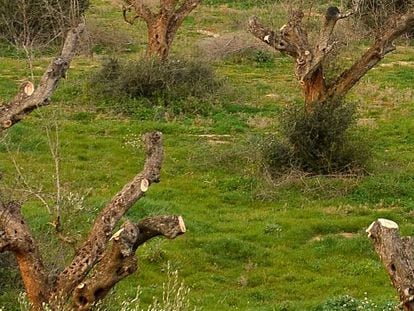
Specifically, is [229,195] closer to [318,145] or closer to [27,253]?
[318,145]

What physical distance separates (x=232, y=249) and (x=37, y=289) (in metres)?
4.98

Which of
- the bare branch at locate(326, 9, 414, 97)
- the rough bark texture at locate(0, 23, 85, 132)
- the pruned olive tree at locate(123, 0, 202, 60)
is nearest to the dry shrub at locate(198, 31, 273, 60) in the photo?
the pruned olive tree at locate(123, 0, 202, 60)

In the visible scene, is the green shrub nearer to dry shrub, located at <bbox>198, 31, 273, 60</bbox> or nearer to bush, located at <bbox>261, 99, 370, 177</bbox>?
bush, located at <bbox>261, 99, 370, 177</bbox>

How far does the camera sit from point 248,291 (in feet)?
35.2

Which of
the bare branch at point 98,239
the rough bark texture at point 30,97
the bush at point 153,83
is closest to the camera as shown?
the bare branch at point 98,239

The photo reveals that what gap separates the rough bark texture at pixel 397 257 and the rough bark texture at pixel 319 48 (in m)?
8.86

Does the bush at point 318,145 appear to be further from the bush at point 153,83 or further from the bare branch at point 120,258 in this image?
the bare branch at point 120,258

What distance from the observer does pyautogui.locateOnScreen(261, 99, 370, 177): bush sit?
49.4 feet

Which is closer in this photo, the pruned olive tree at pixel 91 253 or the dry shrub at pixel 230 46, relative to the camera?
the pruned olive tree at pixel 91 253

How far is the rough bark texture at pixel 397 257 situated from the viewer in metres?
6.26

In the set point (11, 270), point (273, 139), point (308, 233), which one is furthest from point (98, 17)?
point (11, 270)

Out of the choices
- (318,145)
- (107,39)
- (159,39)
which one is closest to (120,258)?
(318,145)

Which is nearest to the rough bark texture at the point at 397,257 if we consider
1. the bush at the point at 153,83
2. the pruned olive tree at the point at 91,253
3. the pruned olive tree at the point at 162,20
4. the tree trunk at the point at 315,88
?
the pruned olive tree at the point at 91,253

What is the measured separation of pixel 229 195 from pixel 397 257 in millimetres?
8127
